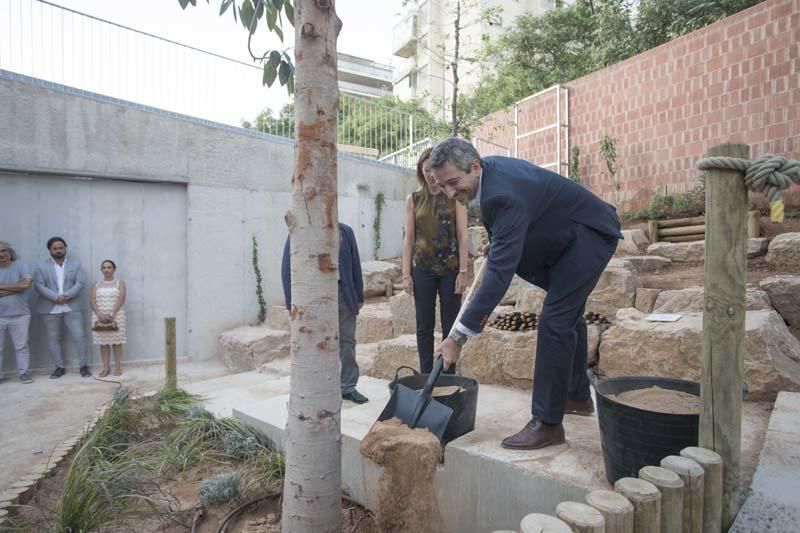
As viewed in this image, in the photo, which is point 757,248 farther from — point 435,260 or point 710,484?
point 710,484

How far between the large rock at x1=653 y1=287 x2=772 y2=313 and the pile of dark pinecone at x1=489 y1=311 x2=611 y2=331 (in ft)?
1.52

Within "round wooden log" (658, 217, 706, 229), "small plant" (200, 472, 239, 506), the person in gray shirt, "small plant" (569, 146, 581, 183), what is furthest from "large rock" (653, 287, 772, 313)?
the person in gray shirt

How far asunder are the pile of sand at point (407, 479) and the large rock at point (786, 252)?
435 centimetres

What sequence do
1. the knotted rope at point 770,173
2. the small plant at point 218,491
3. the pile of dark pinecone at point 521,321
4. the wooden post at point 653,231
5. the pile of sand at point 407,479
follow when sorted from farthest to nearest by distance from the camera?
the wooden post at point 653,231
the pile of dark pinecone at point 521,321
the small plant at point 218,491
the pile of sand at point 407,479
the knotted rope at point 770,173

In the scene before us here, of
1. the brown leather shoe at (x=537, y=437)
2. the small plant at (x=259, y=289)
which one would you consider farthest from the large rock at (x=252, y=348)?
the brown leather shoe at (x=537, y=437)

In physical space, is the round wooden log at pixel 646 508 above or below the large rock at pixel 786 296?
below

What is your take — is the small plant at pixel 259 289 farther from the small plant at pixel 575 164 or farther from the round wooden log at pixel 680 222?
the round wooden log at pixel 680 222

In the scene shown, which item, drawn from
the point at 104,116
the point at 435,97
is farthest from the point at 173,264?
the point at 435,97

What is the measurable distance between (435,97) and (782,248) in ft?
23.5

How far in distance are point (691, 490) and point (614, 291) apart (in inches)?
121

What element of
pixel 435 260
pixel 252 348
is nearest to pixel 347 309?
pixel 435 260

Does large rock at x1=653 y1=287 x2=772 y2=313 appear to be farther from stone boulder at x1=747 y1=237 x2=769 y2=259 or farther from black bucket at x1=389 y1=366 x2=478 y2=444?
black bucket at x1=389 y1=366 x2=478 y2=444

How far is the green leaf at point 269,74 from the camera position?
238 centimetres

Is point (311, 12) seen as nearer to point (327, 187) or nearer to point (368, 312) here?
point (327, 187)
